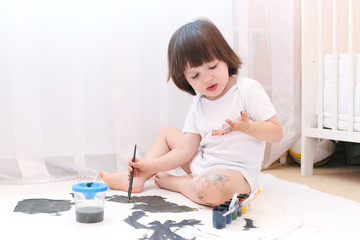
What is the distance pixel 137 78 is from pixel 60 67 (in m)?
0.26

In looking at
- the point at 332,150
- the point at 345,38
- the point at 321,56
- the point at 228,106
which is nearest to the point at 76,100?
the point at 228,106

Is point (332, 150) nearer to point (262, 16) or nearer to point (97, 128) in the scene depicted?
point (262, 16)

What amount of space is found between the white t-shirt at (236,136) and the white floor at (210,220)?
103mm

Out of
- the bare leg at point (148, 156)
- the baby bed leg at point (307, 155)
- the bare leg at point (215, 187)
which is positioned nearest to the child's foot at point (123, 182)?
the bare leg at point (148, 156)

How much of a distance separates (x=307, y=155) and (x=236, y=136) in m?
0.53

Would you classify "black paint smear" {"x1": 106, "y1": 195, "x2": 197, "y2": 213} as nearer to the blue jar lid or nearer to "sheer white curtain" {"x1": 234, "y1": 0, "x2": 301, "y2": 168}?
the blue jar lid

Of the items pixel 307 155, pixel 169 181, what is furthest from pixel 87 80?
pixel 307 155

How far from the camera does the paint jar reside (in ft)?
2.82

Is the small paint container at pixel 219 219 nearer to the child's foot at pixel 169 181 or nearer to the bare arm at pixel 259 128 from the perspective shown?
the bare arm at pixel 259 128

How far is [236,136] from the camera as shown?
1.11 m

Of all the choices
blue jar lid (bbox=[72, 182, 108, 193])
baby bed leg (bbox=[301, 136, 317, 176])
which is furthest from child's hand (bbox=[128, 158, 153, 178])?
baby bed leg (bbox=[301, 136, 317, 176])

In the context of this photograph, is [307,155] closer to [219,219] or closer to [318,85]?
[318,85]

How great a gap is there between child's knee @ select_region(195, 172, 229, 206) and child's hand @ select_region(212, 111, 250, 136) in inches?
5.1

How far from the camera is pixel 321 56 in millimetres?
1479
